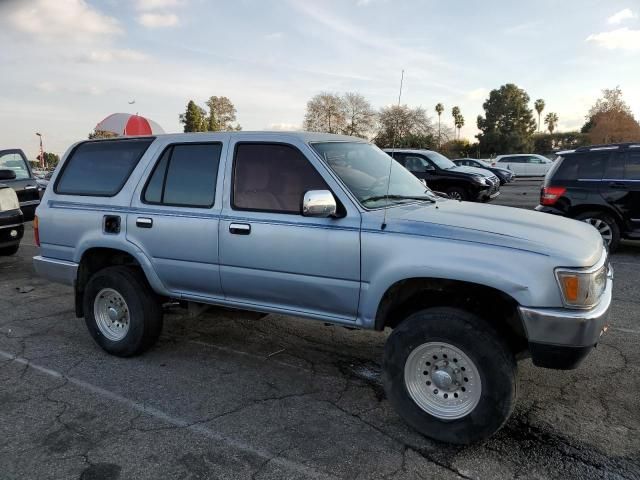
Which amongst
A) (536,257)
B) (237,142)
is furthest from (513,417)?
(237,142)

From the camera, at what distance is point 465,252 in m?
3.00

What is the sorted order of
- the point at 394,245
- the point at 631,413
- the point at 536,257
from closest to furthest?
the point at 536,257, the point at 394,245, the point at 631,413

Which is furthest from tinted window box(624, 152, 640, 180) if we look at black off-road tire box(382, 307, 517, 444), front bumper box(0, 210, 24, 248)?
front bumper box(0, 210, 24, 248)

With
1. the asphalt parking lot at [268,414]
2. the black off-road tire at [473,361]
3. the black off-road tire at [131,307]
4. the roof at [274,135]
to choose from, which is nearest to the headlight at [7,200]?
the asphalt parking lot at [268,414]

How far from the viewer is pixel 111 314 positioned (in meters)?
4.59

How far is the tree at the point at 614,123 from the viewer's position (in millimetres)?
52594

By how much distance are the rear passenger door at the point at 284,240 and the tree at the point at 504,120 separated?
234ft

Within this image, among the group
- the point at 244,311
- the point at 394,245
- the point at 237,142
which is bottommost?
the point at 244,311

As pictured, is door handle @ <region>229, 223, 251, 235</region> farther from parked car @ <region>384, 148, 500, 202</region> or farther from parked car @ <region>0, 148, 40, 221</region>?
parked car @ <region>384, 148, 500, 202</region>

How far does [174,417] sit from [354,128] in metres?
58.0

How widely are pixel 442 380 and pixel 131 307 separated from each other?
8.70ft

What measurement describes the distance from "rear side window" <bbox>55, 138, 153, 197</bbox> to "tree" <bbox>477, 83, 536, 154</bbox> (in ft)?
233

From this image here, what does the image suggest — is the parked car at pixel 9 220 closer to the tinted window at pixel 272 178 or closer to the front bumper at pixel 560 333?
the tinted window at pixel 272 178

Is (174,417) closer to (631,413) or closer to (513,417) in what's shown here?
(513,417)
